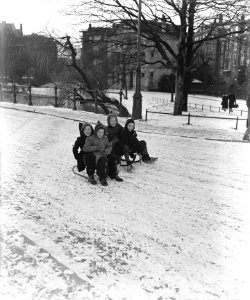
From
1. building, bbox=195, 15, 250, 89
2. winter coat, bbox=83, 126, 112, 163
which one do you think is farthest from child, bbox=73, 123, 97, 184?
building, bbox=195, 15, 250, 89

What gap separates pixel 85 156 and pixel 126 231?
2188 mm

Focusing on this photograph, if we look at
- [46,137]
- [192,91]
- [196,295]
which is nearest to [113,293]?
[196,295]

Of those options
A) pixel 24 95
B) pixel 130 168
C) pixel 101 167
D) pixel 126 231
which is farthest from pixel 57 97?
pixel 126 231

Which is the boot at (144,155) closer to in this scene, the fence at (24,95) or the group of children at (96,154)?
the group of children at (96,154)

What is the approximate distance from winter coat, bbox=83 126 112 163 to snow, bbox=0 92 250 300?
524 mm

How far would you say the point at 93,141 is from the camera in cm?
659

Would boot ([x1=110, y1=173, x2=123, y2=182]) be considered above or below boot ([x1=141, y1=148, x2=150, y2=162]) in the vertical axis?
below

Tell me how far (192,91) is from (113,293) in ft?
172

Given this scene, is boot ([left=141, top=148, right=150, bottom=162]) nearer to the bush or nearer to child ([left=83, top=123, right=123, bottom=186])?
child ([left=83, top=123, right=123, bottom=186])

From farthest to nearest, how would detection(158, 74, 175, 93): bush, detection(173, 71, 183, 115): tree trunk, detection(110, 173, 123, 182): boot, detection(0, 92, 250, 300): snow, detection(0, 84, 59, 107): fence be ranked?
detection(158, 74, 175, 93): bush
detection(0, 84, 59, 107): fence
detection(173, 71, 183, 115): tree trunk
detection(110, 173, 123, 182): boot
detection(0, 92, 250, 300): snow

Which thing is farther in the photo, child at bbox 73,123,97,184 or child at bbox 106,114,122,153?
child at bbox 106,114,122,153

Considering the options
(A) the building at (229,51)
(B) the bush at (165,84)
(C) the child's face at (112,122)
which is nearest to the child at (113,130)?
(C) the child's face at (112,122)

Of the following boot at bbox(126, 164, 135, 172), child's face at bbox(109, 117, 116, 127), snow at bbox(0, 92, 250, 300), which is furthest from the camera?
child's face at bbox(109, 117, 116, 127)

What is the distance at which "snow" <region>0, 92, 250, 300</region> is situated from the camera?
347cm
